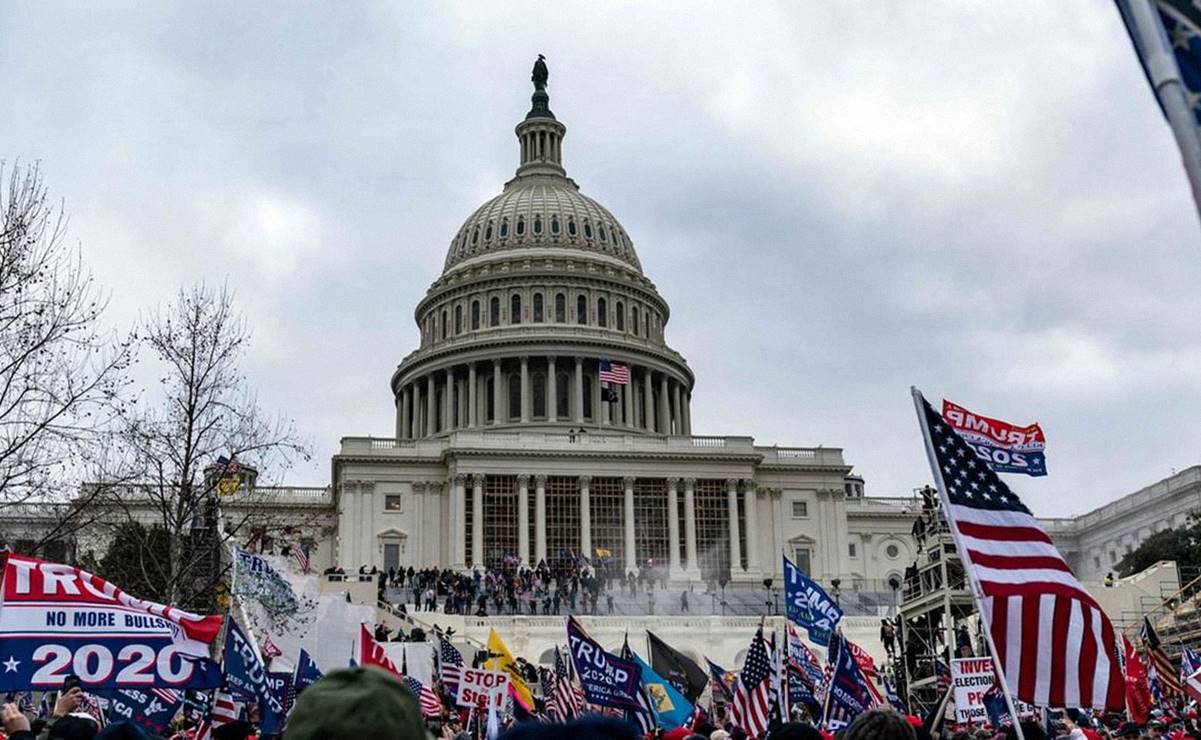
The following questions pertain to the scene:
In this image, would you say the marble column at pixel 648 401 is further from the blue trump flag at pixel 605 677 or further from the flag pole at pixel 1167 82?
the flag pole at pixel 1167 82

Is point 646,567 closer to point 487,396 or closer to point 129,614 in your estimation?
point 487,396

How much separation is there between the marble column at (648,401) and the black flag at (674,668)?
7129 cm

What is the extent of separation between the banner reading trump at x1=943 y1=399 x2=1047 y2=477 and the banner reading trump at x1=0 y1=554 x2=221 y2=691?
26.4ft

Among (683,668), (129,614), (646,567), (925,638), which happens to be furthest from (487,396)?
(129,614)

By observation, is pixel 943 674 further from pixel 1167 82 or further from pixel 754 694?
pixel 1167 82

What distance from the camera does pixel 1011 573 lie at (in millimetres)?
10688

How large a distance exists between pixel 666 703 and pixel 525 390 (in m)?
72.6

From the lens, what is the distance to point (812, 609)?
22.6 meters

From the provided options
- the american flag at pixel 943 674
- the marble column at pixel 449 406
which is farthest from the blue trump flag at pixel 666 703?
the marble column at pixel 449 406

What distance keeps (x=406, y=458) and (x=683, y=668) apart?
2288 inches

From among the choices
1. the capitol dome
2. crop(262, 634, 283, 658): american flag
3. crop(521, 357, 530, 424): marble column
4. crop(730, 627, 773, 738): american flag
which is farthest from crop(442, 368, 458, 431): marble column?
crop(730, 627, 773, 738): american flag

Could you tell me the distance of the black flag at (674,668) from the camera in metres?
26.1

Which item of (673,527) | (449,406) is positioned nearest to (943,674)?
(673,527)

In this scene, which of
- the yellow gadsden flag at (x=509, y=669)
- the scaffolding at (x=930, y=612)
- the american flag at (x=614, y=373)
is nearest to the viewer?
the yellow gadsden flag at (x=509, y=669)
